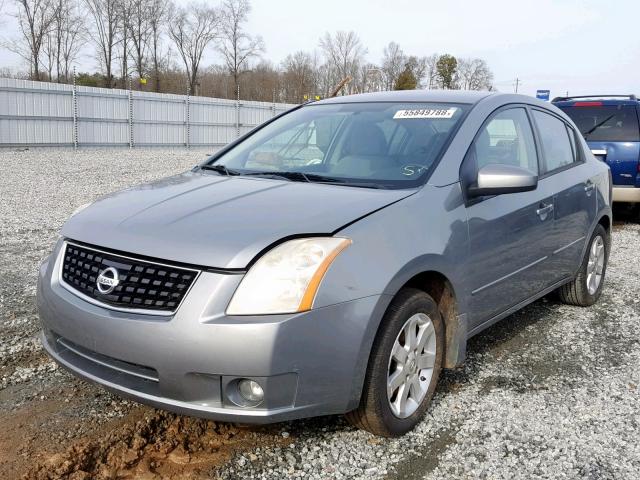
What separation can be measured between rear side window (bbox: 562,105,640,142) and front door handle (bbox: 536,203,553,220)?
5.94m

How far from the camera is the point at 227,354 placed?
7.70ft

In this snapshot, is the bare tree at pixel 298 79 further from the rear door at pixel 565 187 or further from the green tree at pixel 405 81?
the rear door at pixel 565 187

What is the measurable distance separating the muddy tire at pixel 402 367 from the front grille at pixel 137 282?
2.87ft

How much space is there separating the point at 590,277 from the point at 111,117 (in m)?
24.0

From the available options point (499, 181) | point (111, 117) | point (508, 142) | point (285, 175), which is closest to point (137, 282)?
point (285, 175)

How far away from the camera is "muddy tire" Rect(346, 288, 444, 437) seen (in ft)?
Result: 8.86

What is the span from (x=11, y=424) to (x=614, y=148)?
29.0 ft

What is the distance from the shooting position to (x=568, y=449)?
9.55ft

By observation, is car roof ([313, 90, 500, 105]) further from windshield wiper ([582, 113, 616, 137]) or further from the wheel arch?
windshield wiper ([582, 113, 616, 137])

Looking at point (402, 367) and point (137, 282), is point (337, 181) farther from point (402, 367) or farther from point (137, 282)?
point (137, 282)

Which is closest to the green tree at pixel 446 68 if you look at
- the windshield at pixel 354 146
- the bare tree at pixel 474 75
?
the bare tree at pixel 474 75

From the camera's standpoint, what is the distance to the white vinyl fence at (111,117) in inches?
893

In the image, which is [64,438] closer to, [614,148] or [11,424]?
[11,424]

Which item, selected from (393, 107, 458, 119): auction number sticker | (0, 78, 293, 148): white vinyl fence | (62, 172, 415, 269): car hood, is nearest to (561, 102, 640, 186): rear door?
(393, 107, 458, 119): auction number sticker
